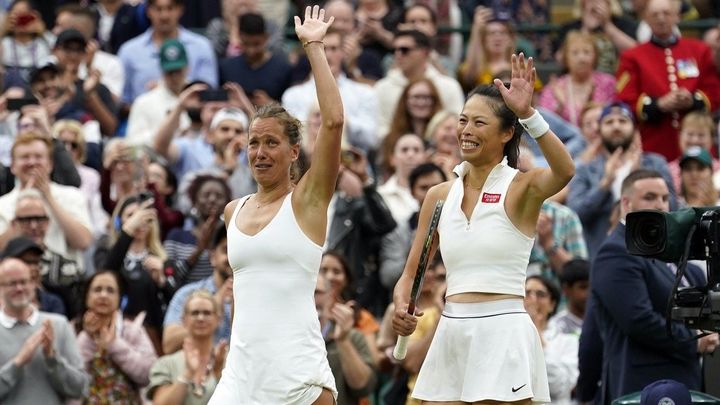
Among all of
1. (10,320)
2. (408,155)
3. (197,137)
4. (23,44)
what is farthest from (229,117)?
(10,320)

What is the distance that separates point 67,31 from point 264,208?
8729 mm

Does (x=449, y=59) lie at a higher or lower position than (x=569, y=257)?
higher

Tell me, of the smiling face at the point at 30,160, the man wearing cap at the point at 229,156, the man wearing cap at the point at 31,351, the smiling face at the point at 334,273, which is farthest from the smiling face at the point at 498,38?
the man wearing cap at the point at 31,351

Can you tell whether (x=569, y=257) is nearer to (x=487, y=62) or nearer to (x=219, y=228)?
(x=219, y=228)

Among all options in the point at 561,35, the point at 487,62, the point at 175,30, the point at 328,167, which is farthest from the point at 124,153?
the point at 328,167

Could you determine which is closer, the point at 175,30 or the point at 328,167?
the point at 328,167

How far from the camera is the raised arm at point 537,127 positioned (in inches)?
314

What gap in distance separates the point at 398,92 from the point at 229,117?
1977 millimetres

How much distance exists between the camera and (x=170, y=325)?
11977 mm

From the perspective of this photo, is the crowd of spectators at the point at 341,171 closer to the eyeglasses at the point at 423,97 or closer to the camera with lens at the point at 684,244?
the eyeglasses at the point at 423,97

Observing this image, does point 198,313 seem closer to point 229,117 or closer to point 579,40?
point 229,117

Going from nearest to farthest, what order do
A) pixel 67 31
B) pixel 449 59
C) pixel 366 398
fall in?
1. pixel 366 398
2. pixel 67 31
3. pixel 449 59

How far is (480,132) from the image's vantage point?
27.1 ft

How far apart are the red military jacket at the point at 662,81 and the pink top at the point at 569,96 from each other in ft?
0.78
